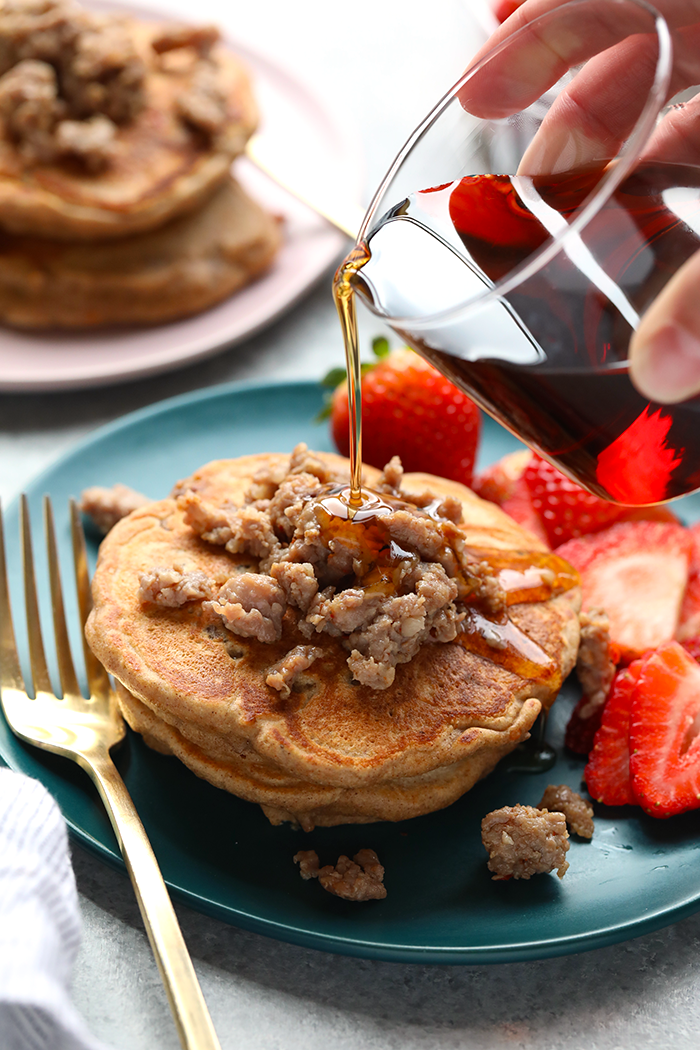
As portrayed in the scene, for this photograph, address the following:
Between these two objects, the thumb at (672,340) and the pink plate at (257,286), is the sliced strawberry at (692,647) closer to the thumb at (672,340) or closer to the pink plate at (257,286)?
the thumb at (672,340)

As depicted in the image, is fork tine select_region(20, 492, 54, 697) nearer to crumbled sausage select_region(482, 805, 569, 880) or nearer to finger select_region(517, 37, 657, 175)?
crumbled sausage select_region(482, 805, 569, 880)

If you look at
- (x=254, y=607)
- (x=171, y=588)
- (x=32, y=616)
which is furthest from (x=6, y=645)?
(x=254, y=607)

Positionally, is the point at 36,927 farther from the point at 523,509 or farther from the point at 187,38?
the point at 187,38

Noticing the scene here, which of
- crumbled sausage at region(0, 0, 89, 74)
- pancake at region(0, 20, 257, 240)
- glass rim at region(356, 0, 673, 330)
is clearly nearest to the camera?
glass rim at region(356, 0, 673, 330)

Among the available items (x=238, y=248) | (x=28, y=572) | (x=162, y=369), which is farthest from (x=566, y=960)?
(x=238, y=248)

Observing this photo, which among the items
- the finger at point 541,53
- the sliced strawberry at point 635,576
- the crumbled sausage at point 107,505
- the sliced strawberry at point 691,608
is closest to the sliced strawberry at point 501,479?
the sliced strawberry at point 635,576

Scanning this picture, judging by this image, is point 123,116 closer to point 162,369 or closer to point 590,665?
point 162,369

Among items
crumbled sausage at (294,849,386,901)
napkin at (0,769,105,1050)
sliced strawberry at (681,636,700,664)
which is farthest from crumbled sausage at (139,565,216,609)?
sliced strawberry at (681,636,700,664)
